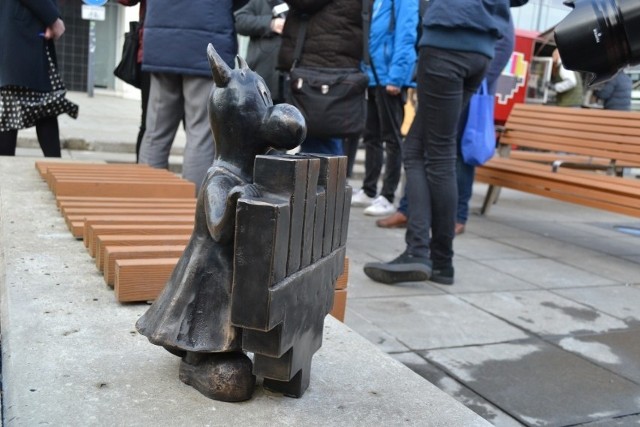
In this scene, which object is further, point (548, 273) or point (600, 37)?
point (548, 273)

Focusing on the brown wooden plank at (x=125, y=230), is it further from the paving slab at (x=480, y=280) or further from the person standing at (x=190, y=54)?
the paving slab at (x=480, y=280)

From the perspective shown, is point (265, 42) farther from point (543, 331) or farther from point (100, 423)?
point (100, 423)

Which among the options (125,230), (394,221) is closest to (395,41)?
(394,221)

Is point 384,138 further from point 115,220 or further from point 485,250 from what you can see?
point 115,220

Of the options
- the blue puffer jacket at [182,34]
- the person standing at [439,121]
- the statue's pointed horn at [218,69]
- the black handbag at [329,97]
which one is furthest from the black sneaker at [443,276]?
the statue's pointed horn at [218,69]

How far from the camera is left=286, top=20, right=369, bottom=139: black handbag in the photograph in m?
4.34

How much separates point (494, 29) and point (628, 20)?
84.0 inches

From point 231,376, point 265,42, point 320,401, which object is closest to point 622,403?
point 320,401

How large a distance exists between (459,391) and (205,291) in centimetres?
139

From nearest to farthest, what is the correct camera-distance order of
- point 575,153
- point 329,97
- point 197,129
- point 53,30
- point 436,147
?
1. point 436,147
2. point 197,129
3. point 329,97
4. point 53,30
5. point 575,153

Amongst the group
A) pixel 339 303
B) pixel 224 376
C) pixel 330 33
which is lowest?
pixel 339 303

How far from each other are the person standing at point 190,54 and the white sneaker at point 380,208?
7.19 ft

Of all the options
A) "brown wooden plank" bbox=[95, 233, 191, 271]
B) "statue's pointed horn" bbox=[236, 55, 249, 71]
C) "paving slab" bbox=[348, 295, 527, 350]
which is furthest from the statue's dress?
"paving slab" bbox=[348, 295, 527, 350]

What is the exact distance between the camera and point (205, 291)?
153 centimetres
